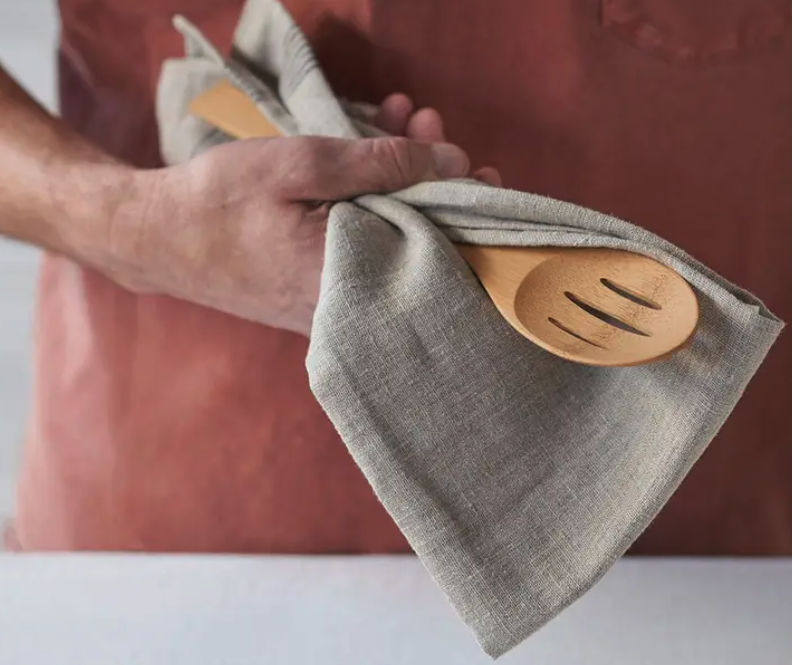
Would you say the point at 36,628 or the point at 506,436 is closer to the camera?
the point at 506,436

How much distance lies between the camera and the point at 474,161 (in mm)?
485

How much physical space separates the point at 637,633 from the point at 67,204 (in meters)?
0.41

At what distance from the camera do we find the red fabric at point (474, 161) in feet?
1.50

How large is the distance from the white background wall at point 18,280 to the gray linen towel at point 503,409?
1.88 feet

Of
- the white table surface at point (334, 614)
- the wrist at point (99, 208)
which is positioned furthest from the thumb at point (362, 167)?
the white table surface at point (334, 614)

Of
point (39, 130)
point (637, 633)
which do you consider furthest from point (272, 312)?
point (637, 633)

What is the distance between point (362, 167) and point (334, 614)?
27 cm

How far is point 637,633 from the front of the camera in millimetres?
465

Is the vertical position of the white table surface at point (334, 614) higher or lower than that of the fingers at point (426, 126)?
lower

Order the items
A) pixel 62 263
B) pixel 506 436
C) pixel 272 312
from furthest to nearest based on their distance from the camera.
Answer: pixel 62 263 < pixel 272 312 < pixel 506 436

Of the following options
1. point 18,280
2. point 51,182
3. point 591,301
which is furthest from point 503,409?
point 18,280

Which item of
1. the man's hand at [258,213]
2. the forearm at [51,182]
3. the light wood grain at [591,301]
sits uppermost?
the light wood grain at [591,301]

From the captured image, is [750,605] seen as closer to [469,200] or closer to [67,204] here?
[469,200]

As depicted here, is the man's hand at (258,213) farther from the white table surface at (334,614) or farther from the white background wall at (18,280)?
the white background wall at (18,280)
